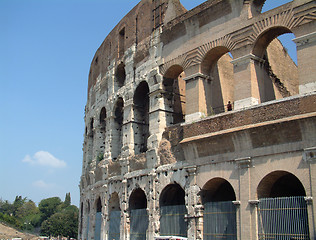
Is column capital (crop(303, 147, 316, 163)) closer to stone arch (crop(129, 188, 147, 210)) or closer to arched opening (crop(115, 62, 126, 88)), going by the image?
stone arch (crop(129, 188, 147, 210))

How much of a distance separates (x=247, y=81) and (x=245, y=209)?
158 inches

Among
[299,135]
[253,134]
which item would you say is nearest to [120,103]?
[253,134]

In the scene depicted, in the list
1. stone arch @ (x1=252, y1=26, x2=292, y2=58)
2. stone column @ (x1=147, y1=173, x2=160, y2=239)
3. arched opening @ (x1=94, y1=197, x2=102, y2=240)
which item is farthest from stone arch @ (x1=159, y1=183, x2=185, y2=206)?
stone arch @ (x1=252, y1=26, x2=292, y2=58)

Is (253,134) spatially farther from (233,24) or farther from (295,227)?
(233,24)

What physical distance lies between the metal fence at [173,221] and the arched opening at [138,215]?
1074mm

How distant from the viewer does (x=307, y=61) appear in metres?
12.1

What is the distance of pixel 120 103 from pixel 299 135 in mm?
10785

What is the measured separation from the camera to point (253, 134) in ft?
41.3

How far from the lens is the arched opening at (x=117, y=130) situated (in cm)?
2033

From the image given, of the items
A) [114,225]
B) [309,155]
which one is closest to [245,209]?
[309,155]

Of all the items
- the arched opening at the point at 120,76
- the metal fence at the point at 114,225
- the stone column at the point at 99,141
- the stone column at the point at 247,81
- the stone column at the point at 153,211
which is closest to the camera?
the stone column at the point at 247,81

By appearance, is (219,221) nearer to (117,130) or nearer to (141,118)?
(141,118)

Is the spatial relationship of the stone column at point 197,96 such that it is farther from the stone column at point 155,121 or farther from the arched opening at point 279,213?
the arched opening at point 279,213

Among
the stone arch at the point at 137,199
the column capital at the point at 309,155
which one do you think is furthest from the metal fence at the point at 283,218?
the stone arch at the point at 137,199
